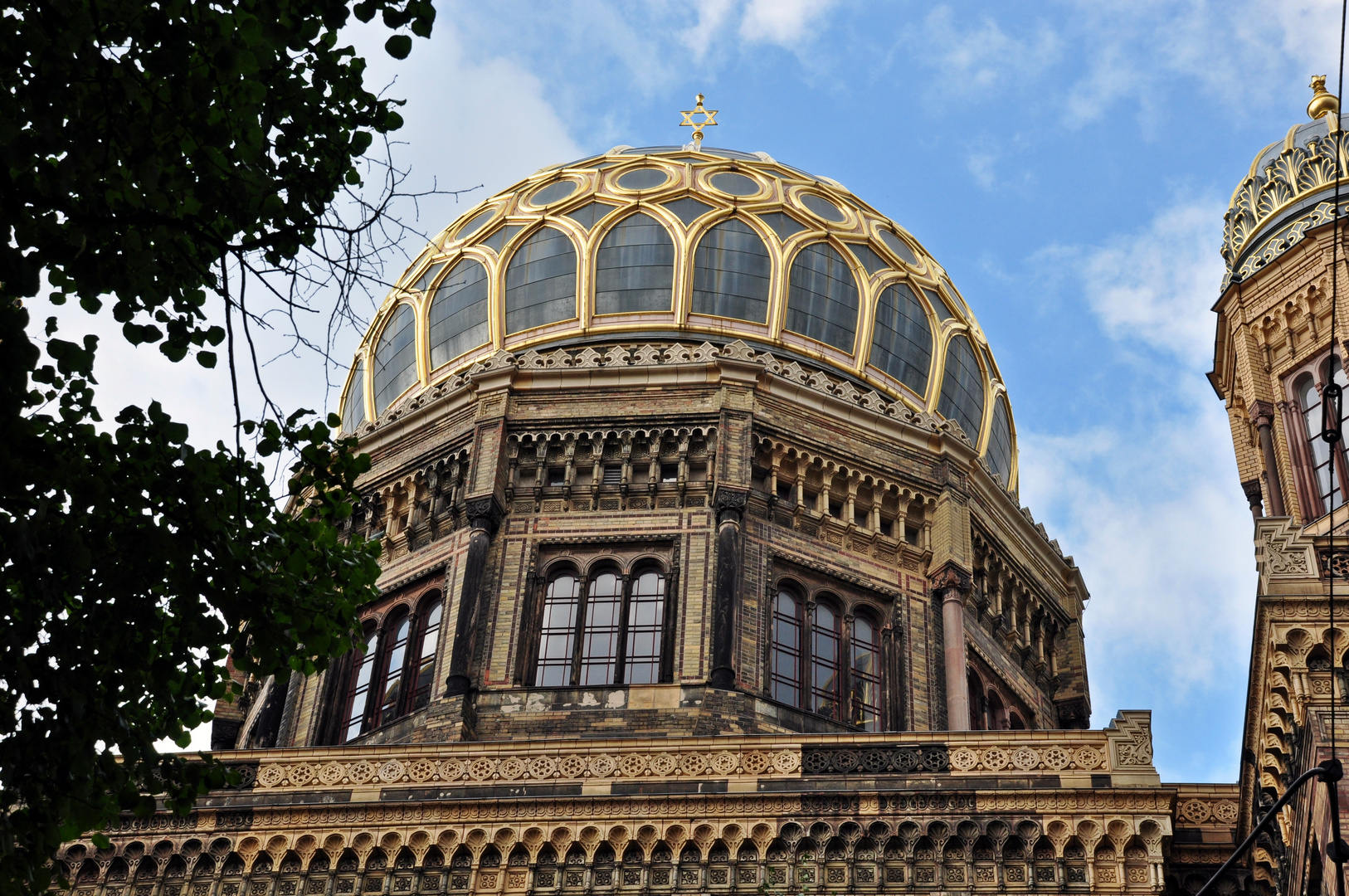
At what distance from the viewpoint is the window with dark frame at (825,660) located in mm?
27812

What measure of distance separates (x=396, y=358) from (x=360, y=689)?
25.2 ft

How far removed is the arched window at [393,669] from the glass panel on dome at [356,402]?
238 inches

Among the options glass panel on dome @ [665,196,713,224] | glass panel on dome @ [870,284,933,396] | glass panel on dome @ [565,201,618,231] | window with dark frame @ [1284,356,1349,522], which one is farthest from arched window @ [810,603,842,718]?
glass panel on dome @ [565,201,618,231]

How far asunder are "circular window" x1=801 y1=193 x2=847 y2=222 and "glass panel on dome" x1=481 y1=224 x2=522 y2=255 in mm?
5333

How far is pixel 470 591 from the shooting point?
28.2 meters

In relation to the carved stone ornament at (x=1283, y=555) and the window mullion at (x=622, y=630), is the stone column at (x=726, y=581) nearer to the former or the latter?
the window mullion at (x=622, y=630)

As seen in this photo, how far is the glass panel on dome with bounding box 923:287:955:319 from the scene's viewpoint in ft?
116

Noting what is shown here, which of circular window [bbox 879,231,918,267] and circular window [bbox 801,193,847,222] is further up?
circular window [bbox 801,193,847,222]

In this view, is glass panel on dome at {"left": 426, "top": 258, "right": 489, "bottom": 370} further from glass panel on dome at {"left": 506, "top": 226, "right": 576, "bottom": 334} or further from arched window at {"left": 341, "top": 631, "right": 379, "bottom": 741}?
arched window at {"left": 341, "top": 631, "right": 379, "bottom": 741}

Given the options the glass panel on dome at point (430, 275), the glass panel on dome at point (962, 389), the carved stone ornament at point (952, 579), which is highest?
the glass panel on dome at point (430, 275)

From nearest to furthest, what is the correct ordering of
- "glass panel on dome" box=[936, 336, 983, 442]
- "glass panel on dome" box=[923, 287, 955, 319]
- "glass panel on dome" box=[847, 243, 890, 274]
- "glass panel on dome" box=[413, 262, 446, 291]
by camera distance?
"glass panel on dome" box=[936, 336, 983, 442] → "glass panel on dome" box=[847, 243, 890, 274] → "glass panel on dome" box=[923, 287, 955, 319] → "glass panel on dome" box=[413, 262, 446, 291]

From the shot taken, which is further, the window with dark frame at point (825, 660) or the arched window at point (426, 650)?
the arched window at point (426, 650)

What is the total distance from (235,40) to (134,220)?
1.23 metres

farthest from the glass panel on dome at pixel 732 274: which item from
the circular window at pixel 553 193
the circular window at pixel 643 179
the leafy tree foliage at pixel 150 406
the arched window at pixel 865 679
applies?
the leafy tree foliage at pixel 150 406
